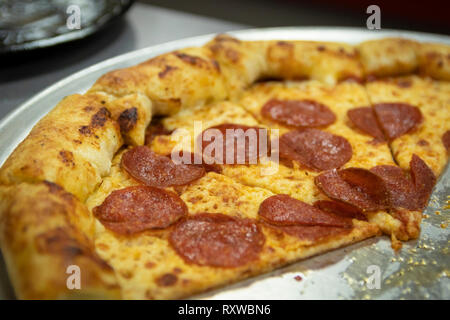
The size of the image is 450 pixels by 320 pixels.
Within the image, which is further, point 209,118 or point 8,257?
point 209,118

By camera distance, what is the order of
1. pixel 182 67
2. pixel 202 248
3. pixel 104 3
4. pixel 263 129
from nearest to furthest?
pixel 202 248 → pixel 263 129 → pixel 182 67 → pixel 104 3

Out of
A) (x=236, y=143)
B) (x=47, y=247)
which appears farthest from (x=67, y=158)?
(x=236, y=143)

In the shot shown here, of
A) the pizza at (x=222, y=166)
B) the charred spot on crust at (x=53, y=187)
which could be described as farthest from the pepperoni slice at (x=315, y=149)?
the charred spot on crust at (x=53, y=187)

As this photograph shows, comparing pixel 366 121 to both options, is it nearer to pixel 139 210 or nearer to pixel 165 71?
pixel 165 71

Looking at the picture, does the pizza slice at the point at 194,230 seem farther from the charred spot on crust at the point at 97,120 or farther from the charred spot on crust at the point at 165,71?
the charred spot on crust at the point at 165,71

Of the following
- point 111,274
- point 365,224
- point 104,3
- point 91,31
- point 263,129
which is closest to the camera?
point 111,274

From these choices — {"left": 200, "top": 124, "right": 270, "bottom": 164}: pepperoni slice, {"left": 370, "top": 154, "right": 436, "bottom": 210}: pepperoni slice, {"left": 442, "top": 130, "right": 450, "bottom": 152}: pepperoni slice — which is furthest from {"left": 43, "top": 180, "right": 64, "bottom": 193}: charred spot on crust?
{"left": 442, "top": 130, "right": 450, "bottom": 152}: pepperoni slice
